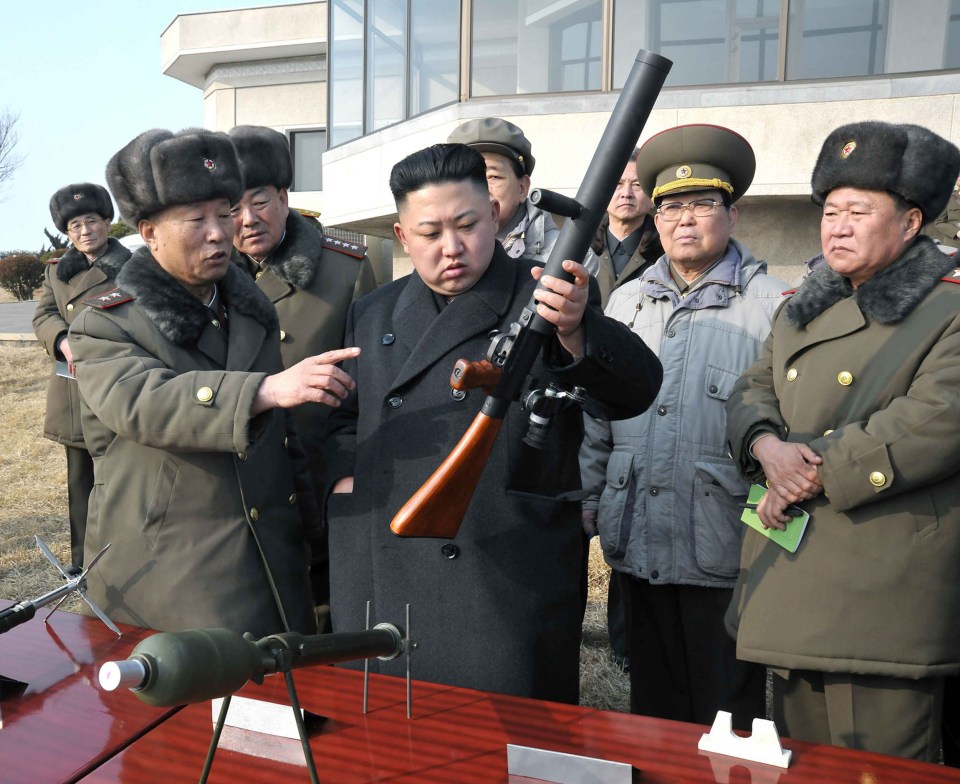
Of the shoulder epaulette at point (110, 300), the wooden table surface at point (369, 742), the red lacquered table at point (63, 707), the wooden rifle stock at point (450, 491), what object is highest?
the shoulder epaulette at point (110, 300)

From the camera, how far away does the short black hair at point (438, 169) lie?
2.15m

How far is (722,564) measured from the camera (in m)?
2.78

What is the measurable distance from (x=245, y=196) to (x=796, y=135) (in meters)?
7.09

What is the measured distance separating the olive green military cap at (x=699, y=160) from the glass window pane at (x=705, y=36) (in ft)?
22.0

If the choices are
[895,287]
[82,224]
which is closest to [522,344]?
[895,287]

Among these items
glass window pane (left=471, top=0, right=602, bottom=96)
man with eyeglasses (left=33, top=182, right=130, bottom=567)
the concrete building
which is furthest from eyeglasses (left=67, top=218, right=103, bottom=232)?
glass window pane (left=471, top=0, right=602, bottom=96)

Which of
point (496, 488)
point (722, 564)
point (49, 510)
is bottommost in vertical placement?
point (49, 510)

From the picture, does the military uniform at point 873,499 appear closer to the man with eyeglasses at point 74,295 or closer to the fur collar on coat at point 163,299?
the fur collar on coat at point 163,299

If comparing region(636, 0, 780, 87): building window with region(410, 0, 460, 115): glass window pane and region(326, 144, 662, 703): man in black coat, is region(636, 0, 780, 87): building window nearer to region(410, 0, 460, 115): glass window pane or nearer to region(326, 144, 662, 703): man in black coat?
region(410, 0, 460, 115): glass window pane

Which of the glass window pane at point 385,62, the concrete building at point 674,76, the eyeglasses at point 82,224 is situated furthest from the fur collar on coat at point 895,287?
the glass window pane at point 385,62

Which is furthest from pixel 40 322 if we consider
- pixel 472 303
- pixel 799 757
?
pixel 799 757

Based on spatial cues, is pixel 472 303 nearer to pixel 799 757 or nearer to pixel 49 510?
pixel 799 757

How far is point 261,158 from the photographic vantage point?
11.1 feet

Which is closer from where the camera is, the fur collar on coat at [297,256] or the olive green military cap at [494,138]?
the fur collar on coat at [297,256]
